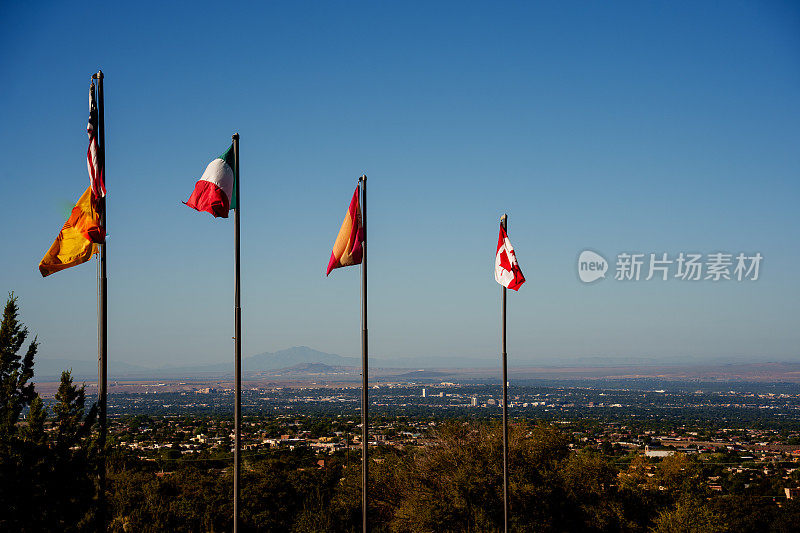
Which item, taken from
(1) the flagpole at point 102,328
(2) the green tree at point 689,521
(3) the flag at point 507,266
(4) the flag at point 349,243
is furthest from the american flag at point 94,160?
(2) the green tree at point 689,521

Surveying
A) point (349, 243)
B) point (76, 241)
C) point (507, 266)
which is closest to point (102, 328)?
point (76, 241)

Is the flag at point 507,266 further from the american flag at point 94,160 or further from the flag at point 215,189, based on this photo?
the american flag at point 94,160

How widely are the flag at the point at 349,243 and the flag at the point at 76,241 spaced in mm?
5375

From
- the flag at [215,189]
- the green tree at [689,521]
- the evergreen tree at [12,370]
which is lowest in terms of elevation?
the green tree at [689,521]

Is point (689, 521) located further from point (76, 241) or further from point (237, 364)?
point (76, 241)

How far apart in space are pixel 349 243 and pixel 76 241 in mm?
6241

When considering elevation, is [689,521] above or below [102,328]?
below

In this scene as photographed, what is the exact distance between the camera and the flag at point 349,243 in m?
18.1

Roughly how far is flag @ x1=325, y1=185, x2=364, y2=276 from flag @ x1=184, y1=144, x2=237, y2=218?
301 cm

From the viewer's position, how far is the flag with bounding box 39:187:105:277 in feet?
52.6

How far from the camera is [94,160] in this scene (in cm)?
1620

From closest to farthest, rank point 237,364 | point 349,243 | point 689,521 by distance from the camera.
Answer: point 237,364, point 349,243, point 689,521

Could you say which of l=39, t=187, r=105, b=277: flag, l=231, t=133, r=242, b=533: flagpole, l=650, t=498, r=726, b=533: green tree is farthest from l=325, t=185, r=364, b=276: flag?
l=650, t=498, r=726, b=533: green tree

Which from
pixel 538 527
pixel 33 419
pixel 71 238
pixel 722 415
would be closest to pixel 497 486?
pixel 538 527
